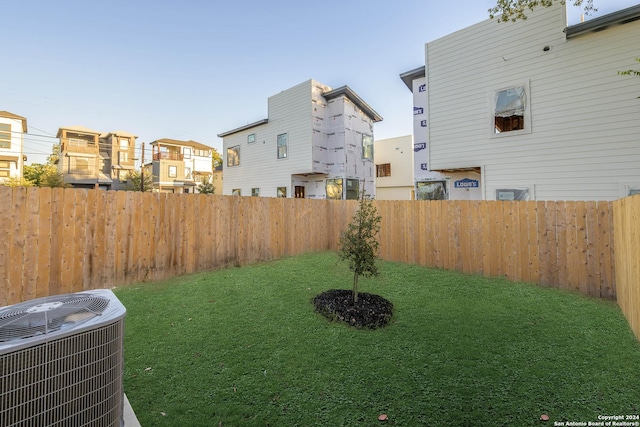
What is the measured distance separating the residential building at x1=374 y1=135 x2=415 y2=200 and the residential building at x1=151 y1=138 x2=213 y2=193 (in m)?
19.3

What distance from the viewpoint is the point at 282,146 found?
59.8 ft

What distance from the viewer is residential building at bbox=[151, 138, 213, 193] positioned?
33734 mm

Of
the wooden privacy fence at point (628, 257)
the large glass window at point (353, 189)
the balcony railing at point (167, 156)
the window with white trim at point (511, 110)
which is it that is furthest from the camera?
the balcony railing at point (167, 156)

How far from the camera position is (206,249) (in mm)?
7453

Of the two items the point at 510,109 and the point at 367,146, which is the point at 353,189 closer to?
the point at 367,146

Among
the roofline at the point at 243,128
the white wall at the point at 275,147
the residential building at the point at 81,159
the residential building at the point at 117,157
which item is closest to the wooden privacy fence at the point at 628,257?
the white wall at the point at 275,147

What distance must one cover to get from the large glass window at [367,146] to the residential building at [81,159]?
26.7 m

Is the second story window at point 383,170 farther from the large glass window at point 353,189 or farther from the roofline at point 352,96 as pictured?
the large glass window at point 353,189

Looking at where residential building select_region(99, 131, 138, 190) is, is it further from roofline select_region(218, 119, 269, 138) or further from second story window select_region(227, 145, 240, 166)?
second story window select_region(227, 145, 240, 166)

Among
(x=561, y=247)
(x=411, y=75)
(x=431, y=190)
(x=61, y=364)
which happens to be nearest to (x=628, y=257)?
(x=561, y=247)

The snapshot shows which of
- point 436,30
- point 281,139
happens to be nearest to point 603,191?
point 436,30

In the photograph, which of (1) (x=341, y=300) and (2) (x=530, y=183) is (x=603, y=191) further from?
(1) (x=341, y=300)

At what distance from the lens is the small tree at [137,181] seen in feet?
99.6

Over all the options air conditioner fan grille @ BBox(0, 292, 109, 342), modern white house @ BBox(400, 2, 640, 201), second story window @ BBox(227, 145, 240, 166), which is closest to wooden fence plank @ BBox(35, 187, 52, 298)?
air conditioner fan grille @ BBox(0, 292, 109, 342)
